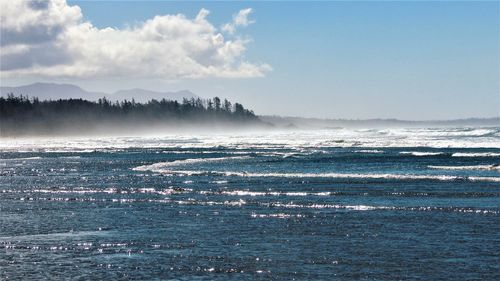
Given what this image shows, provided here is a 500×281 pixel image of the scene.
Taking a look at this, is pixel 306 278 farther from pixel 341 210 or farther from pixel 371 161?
pixel 371 161

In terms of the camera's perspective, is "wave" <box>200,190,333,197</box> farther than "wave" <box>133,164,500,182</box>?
No

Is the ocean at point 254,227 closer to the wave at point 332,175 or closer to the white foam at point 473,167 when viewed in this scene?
the wave at point 332,175

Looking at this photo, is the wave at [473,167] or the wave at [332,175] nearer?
the wave at [332,175]

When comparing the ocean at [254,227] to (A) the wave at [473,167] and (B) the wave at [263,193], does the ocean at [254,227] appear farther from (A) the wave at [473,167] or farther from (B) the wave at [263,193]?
(A) the wave at [473,167]

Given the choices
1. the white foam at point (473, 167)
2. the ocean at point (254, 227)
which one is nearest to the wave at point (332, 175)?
the ocean at point (254, 227)

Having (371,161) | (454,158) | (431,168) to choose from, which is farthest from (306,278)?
(454,158)

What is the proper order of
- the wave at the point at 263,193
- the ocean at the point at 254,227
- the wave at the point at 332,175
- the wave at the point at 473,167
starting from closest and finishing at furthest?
the ocean at the point at 254,227 → the wave at the point at 263,193 → the wave at the point at 332,175 → the wave at the point at 473,167

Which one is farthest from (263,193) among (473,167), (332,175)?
(473,167)

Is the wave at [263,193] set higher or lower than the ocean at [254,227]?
higher

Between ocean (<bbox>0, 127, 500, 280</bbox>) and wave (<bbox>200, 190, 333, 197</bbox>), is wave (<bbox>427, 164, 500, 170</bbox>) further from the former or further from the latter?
wave (<bbox>200, 190, 333, 197</bbox>)

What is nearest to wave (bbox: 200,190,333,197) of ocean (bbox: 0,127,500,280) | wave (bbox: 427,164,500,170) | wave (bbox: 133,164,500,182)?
ocean (bbox: 0,127,500,280)

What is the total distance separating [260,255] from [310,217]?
8.96 meters

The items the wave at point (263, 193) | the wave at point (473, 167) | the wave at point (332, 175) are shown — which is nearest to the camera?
the wave at point (263, 193)

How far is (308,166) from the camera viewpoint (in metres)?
70.2
